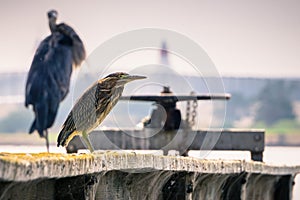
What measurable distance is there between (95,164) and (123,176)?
154 cm

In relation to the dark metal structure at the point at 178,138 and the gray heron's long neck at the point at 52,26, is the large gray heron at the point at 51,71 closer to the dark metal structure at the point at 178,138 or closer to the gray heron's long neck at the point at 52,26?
the gray heron's long neck at the point at 52,26

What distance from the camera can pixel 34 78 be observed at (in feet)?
108

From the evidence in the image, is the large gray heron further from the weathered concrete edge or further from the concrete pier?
the weathered concrete edge

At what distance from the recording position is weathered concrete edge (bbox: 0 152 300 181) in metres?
7.53

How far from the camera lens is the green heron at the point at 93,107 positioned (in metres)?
11.9

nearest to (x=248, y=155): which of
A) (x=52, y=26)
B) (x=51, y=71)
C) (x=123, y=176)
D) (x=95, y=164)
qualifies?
(x=52, y=26)

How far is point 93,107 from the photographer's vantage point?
12133mm

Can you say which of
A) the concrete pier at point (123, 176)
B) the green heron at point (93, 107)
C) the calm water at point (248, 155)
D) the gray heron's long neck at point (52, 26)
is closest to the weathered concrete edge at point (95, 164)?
the concrete pier at point (123, 176)

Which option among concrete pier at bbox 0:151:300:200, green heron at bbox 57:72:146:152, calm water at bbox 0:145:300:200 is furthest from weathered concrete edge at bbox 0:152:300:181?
calm water at bbox 0:145:300:200

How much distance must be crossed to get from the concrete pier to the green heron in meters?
0.81

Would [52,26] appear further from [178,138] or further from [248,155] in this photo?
[178,138]

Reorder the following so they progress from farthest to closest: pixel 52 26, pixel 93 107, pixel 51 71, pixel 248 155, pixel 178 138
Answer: pixel 51 71 < pixel 52 26 < pixel 248 155 < pixel 178 138 < pixel 93 107

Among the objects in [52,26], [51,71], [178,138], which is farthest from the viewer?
[51,71]

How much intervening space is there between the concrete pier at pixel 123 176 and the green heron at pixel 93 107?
31.8 inches
